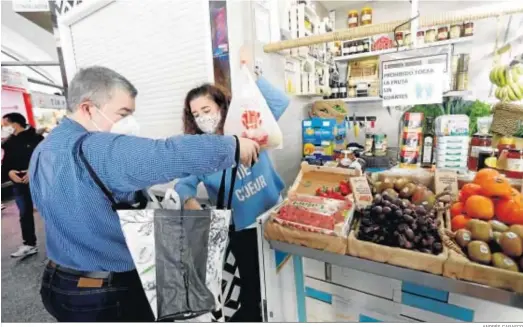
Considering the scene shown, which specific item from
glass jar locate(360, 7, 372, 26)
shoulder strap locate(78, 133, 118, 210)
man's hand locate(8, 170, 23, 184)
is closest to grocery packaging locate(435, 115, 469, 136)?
glass jar locate(360, 7, 372, 26)

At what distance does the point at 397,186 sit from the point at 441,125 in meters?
0.81

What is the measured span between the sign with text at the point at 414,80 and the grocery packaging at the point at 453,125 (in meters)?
0.69

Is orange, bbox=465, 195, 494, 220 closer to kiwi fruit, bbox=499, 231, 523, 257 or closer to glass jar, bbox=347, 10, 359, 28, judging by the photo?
kiwi fruit, bbox=499, 231, 523, 257

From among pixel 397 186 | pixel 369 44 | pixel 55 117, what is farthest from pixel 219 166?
pixel 55 117

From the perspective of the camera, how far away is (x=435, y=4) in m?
2.86

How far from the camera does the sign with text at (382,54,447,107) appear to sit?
3.76 feet

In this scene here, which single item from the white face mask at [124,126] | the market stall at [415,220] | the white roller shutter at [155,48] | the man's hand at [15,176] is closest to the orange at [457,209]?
the market stall at [415,220]

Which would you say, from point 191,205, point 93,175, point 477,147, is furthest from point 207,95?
point 477,147

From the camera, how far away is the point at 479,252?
0.78 meters

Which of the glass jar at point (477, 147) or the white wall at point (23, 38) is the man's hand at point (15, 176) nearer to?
the white wall at point (23, 38)

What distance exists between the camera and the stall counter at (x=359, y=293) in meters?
0.84

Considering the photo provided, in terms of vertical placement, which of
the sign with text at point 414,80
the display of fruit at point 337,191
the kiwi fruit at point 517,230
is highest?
the sign with text at point 414,80

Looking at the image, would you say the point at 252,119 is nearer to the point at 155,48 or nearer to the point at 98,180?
the point at 98,180

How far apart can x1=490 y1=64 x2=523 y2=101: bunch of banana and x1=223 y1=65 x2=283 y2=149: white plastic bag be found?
1751mm
